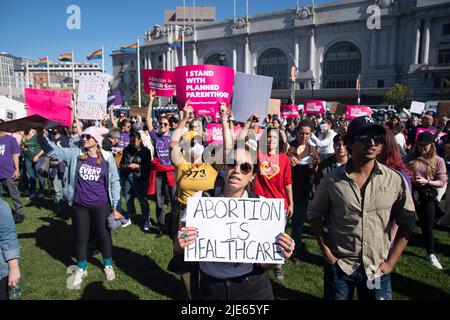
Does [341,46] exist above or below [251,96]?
above

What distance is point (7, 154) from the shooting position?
6.61m

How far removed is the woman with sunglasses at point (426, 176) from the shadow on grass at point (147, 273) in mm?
3584

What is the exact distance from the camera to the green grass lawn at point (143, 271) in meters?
4.12

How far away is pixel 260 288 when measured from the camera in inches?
96.6

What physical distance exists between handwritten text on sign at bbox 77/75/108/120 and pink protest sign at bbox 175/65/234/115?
2387 mm

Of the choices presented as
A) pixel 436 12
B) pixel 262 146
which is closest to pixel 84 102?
pixel 262 146

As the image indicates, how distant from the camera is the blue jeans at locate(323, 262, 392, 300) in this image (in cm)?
254

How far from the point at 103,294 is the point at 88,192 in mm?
1299

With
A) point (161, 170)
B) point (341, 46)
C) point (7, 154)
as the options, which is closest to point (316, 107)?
point (161, 170)

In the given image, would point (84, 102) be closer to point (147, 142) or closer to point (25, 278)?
point (147, 142)

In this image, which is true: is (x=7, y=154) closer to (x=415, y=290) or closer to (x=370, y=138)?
(x=370, y=138)

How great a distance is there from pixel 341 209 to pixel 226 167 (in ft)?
3.19

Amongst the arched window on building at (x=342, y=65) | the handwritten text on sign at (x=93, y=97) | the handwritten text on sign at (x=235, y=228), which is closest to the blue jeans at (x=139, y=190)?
the handwritten text on sign at (x=93, y=97)

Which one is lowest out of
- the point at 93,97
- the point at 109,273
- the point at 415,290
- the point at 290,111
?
the point at 415,290
